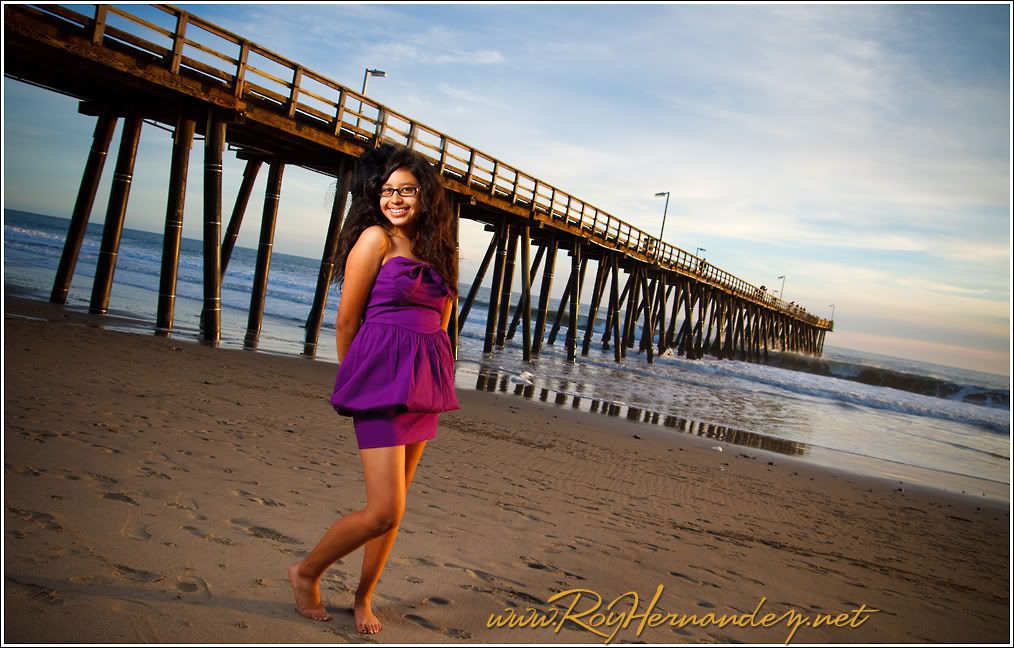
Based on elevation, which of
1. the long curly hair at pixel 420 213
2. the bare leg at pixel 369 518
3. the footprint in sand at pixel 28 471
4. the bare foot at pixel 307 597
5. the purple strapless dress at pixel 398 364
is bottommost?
the footprint in sand at pixel 28 471

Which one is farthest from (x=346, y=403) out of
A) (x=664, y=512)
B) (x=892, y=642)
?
(x=664, y=512)

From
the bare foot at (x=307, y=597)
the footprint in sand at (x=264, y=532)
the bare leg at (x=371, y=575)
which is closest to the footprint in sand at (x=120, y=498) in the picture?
the footprint in sand at (x=264, y=532)

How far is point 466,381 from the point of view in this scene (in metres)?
11.7

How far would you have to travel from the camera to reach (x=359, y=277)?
237cm

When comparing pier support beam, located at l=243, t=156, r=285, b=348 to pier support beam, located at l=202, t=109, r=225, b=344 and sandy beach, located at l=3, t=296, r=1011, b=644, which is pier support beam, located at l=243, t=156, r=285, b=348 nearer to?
pier support beam, located at l=202, t=109, r=225, b=344

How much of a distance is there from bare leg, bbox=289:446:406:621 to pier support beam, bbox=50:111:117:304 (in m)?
11.4

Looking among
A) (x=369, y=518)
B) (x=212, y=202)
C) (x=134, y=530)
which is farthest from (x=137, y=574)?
(x=212, y=202)

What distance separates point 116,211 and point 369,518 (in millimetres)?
10229

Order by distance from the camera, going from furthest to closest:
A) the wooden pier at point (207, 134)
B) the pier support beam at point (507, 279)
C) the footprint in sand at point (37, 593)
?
the pier support beam at point (507, 279) → the wooden pier at point (207, 134) → the footprint in sand at point (37, 593)

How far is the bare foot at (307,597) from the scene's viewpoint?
2.36 metres

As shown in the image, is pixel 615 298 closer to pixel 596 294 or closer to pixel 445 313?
pixel 596 294

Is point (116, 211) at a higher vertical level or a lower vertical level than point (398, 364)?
higher

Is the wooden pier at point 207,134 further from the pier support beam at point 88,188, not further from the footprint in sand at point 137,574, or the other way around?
the footprint in sand at point 137,574

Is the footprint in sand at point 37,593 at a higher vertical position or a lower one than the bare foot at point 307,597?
lower
